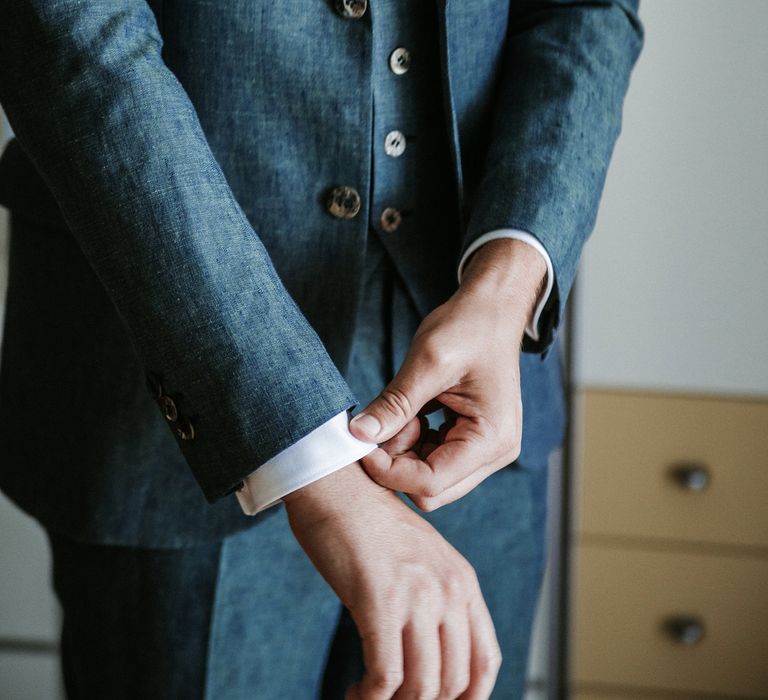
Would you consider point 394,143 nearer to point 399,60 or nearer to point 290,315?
point 399,60

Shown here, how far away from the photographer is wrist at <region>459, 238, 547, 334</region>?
591mm

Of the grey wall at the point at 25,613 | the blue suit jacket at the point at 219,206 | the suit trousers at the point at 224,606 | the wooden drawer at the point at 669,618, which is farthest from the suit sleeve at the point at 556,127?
the grey wall at the point at 25,613

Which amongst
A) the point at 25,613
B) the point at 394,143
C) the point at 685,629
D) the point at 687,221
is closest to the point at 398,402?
the point at 394,143

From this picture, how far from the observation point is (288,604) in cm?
71

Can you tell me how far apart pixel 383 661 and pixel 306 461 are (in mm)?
129

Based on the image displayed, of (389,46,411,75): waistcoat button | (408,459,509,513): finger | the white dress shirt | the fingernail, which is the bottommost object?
(408,459,509,513): finger

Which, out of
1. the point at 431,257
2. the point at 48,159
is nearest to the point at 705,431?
the point at 431,257

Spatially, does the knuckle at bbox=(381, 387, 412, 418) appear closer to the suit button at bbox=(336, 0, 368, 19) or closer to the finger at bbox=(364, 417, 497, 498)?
the finger at bbox=(364, 417, 497, 498)

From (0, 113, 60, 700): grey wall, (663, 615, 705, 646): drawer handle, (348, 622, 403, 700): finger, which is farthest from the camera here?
(0, 113, 60, 700): grey wall

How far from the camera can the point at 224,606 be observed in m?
0.68

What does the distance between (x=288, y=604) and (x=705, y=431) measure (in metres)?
0.88

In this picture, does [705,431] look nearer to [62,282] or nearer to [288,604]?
[288,604]

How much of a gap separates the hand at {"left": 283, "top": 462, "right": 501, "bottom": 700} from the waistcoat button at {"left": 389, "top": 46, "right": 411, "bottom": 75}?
1.03 ft

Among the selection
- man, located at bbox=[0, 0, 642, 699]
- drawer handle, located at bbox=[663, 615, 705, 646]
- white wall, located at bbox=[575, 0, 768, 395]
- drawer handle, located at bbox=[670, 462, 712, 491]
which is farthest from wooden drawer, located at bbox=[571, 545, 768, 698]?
man, located at bbox=[0, 0, 642, 699]
